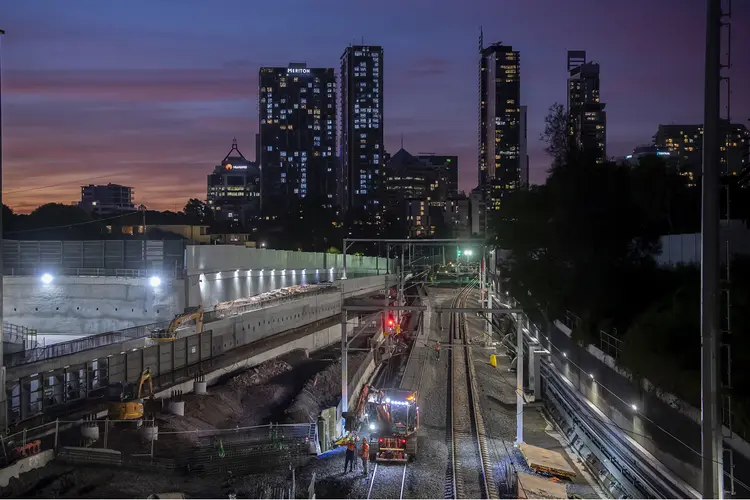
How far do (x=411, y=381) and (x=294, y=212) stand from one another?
219 feet

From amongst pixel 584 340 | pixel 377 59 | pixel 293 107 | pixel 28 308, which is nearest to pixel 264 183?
pixel 293 107

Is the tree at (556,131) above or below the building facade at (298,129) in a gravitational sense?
below

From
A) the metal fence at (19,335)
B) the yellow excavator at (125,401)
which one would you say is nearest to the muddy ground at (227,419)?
the yellow excavator at (125,401)

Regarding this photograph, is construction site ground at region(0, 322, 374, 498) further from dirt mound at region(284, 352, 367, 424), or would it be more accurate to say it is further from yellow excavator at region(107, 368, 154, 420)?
yellow excavator at region(107, 368, 154, 420)

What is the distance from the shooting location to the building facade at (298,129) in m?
179

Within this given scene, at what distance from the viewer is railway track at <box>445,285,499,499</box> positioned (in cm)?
1391

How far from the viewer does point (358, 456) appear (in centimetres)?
1593

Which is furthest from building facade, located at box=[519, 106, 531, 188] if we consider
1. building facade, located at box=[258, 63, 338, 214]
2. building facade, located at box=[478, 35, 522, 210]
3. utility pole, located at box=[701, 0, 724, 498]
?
utility pole, located at box=[701, 0, 724, 498]

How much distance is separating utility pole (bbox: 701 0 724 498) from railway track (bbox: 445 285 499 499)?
694cm

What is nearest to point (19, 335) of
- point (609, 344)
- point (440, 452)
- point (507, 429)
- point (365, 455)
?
point (365, 455)

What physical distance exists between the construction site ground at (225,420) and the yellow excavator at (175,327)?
2710mm

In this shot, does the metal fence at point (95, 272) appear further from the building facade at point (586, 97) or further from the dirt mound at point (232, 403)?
the building facade at point (586, 97)

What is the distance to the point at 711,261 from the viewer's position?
7242mm

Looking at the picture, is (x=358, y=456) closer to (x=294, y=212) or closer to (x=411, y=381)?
(x=411, y=381)
